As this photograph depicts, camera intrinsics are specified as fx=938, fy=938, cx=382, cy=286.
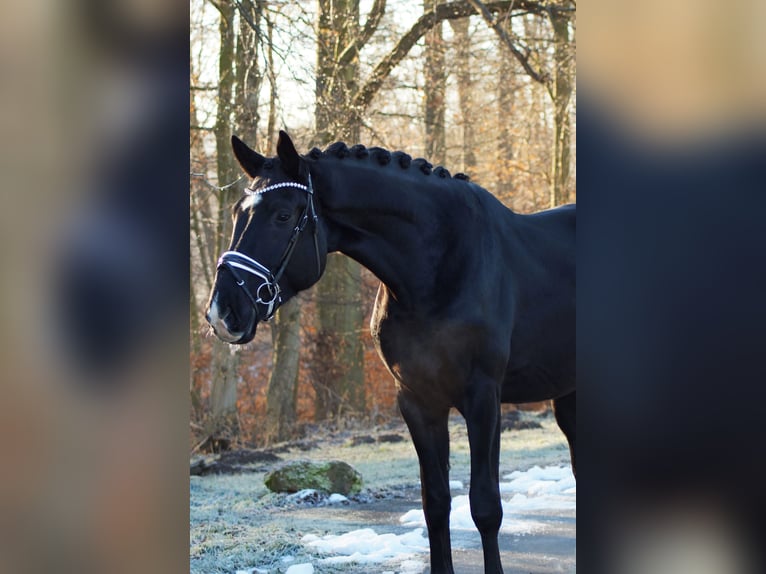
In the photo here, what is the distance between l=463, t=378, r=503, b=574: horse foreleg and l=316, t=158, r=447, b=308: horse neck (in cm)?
49

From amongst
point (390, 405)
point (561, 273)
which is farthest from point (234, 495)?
point (390, 405)

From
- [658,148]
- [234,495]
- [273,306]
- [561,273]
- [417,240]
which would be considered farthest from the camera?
[234,495]

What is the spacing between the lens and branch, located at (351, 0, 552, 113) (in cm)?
1124

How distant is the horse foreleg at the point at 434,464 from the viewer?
170 inches

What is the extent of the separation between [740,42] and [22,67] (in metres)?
1.21

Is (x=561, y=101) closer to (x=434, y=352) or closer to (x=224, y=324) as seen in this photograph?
(x=434, y=352)

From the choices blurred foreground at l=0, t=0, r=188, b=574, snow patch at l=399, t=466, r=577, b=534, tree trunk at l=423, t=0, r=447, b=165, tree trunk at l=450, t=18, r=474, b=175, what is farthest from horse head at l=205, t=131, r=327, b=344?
tree trunk at l=450, t=18, r=474, b=175

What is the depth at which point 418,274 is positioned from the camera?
13.5 feet

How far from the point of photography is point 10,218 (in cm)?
165

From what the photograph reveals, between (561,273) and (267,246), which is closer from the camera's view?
(267,246)

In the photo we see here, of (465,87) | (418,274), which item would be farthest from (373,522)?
(465,87)

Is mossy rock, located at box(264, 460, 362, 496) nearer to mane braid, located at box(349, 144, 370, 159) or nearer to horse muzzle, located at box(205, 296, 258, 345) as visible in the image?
mane braid, located at box(349, 144, 370, 159)

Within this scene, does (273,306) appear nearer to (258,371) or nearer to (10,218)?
(10,218)

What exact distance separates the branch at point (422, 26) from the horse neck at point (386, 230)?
23.1 feet
